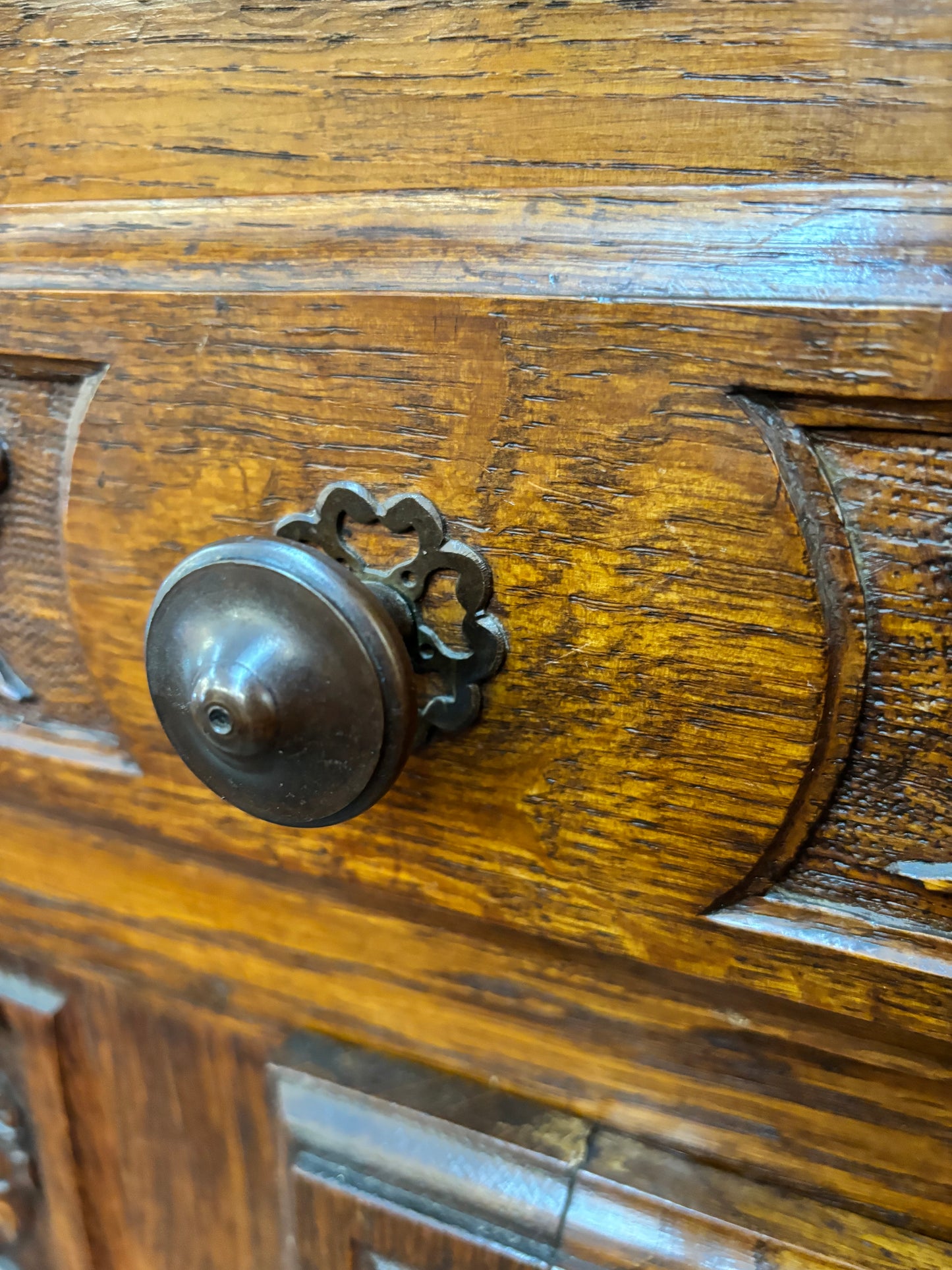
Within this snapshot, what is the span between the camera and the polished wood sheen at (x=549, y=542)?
22 cm

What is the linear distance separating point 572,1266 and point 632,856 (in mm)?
146

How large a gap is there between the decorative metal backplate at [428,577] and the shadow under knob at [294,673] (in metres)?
0.03

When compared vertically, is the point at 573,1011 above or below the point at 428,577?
below

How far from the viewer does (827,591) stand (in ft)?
0.77

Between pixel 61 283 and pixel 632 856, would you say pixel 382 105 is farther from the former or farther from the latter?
pixel 632 856

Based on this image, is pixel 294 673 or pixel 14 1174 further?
pixel 14 1174

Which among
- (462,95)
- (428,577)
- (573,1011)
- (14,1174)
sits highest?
(462,95)

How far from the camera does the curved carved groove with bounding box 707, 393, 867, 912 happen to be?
0.23 m

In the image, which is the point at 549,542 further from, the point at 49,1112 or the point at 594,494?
the point at 49,1112

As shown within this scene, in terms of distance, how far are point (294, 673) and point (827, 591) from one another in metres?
0.14

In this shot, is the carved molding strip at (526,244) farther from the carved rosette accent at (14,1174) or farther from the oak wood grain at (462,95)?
the carved rosette accent at (14,1174)

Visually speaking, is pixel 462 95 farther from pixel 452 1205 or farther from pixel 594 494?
pixel 452 1205

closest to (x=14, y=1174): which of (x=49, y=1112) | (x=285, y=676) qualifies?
(x=49, y=1112)

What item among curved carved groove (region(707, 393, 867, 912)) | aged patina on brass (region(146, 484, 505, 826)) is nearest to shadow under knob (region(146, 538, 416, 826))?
aged patina on brass (region(146, 484, 505, 826))
